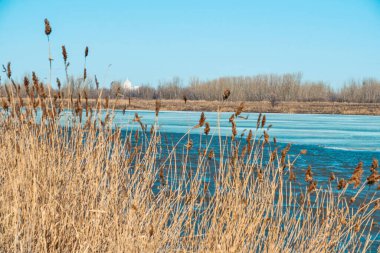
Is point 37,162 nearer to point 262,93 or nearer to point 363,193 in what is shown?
point 363,193

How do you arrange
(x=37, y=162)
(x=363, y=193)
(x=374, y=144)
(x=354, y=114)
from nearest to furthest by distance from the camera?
(x=37, y=162) < (x=363, y=193) < (x=374, y=144) < (x=354, y=114)

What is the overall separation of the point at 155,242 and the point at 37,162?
3.57 ft

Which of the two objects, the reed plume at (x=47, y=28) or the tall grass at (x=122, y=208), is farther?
the reed plume at (x=47, y=28)

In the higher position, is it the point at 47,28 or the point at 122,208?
the point at 47,28

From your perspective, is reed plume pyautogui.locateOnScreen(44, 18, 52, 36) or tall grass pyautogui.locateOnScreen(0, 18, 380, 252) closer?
tall grass pyautogui.locateOnScreen(0, 18, 380, 252)

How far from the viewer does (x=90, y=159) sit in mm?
3582

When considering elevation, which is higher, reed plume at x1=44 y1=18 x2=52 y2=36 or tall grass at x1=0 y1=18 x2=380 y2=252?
reed plume at x1=44 y1=18 x2=52 y2=36

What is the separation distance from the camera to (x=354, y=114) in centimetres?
3844

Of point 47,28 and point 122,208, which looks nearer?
point 47,28

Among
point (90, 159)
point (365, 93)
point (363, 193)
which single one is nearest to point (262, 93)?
point (365, 93)

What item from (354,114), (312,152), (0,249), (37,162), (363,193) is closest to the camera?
(0,249)

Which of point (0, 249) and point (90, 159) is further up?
point (90, 159)

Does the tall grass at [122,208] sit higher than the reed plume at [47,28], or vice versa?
the reed plume at [47,28]

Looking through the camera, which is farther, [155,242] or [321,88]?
[321,88]
